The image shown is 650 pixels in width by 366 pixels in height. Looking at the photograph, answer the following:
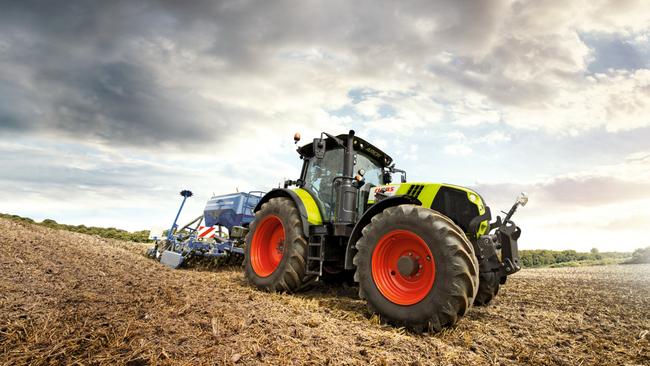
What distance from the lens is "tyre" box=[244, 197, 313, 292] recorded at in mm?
5926

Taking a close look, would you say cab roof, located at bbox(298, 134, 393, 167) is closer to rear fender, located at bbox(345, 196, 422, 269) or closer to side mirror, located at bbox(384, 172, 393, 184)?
side mirror, located at bbox(384, 172, 393, 184)

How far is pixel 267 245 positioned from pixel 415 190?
3.21 metres

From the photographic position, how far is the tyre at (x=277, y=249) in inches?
233

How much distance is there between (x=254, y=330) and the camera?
318cm

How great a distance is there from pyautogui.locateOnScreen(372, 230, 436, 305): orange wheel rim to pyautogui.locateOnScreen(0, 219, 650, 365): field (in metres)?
0.43

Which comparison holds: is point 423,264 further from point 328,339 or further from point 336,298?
point 336,298

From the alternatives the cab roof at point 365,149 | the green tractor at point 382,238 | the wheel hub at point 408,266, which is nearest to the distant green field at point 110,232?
the green tractor at point 382,238

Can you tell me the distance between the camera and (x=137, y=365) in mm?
2537

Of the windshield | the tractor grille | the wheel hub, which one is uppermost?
the windshield

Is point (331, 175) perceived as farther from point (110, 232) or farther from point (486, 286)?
point (110, 232)

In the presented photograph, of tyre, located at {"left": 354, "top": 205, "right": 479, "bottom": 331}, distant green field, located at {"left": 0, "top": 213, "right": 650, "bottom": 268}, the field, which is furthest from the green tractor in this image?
distant green field, located at {"left": 0, "top": 213, "right": 650, "bottom": 268}

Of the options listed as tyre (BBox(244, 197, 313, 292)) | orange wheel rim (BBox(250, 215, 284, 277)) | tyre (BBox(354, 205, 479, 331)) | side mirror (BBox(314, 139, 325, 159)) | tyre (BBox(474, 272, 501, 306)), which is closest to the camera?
tyre (BBox(354, 205, 479, 331))

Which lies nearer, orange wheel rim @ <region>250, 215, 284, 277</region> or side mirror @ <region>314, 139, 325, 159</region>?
side mirror @ <region>314, 139, 325, 159</region>

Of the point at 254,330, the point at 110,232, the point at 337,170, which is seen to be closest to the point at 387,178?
the point at 337,170
